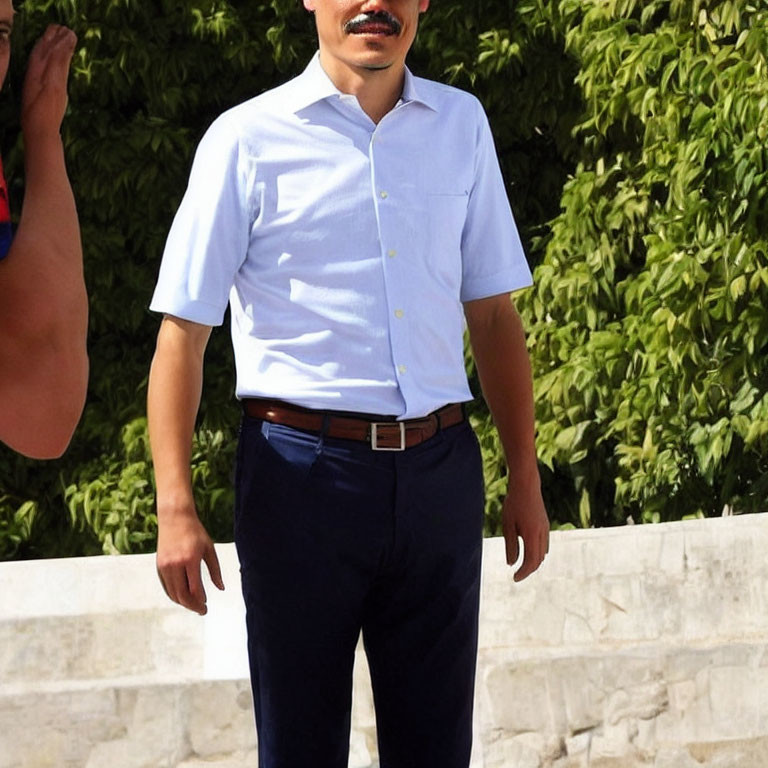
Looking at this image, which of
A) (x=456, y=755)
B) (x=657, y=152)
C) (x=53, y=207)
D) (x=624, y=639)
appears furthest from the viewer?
(x=657, y=152)

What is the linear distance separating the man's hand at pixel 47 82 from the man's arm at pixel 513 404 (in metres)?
1.42

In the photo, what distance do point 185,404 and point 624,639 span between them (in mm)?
1719

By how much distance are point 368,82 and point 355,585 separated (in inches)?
26.5

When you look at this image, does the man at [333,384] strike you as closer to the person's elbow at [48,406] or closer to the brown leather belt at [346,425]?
the brown leather belt at [346,425]

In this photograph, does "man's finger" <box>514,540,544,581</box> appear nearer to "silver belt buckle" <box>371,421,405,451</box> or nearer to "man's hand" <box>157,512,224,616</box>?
"silver belt buckle" <box>371,421,405,451</box>

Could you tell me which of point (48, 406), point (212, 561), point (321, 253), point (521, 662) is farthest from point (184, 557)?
point (521, 662)

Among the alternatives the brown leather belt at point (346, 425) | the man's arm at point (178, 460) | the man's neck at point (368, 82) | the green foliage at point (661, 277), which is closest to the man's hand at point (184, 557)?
the man's arm at point (178, 460)

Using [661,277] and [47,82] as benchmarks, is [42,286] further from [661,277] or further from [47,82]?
[661,277]

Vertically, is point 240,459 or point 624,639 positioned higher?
point 240,459

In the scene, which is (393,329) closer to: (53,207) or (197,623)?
(53,207)

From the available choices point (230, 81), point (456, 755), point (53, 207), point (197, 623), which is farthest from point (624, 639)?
point (230, 81)

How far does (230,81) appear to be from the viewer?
7074 mm

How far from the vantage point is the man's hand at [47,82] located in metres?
0.89

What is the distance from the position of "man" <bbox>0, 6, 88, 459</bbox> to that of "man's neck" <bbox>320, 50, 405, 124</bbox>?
4.05 ft
